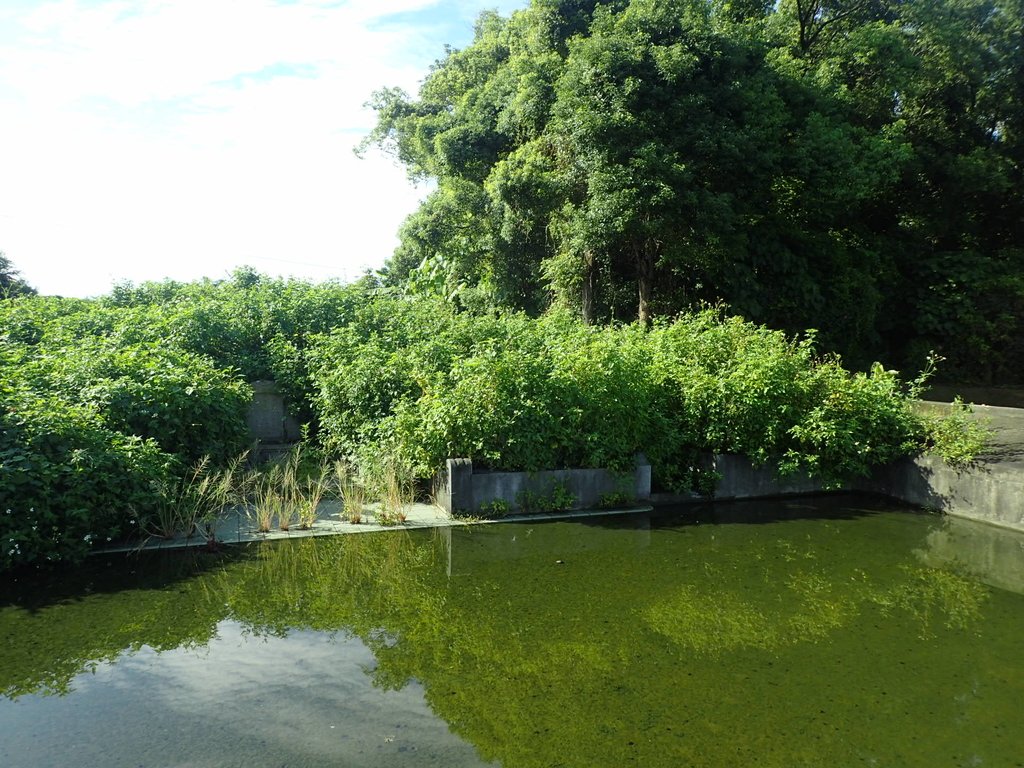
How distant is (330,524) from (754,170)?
1093 cm

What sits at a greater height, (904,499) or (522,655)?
(904,499)

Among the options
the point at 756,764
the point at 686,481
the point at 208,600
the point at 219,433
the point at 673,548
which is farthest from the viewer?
the point at 686,481

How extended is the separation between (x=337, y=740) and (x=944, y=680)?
3341 millimetres

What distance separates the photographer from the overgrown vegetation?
21.4 ft

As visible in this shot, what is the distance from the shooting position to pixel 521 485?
8.02 meters

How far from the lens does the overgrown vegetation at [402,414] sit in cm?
651

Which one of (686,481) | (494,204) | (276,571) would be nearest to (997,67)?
(494,204)

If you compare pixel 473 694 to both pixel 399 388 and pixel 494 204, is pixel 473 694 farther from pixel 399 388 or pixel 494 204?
pixel 494 204

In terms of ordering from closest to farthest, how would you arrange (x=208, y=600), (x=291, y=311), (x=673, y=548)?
1. (x=208, y=600)
2. (x=673, y=548)
3. (x=291, y=311)

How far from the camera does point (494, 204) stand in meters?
17.5

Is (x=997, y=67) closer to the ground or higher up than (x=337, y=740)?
higher up

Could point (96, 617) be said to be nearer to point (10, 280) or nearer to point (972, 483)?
point (972, 483)

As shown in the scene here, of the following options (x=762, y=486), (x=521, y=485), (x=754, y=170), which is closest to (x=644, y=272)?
(x=754, y=170)

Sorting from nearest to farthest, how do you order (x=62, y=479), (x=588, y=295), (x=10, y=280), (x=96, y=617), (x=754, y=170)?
(x=96, y=617) → (x=62, y=479) → (x=754, y=170) → (x=588, y=295) → (x=10, y=280)
